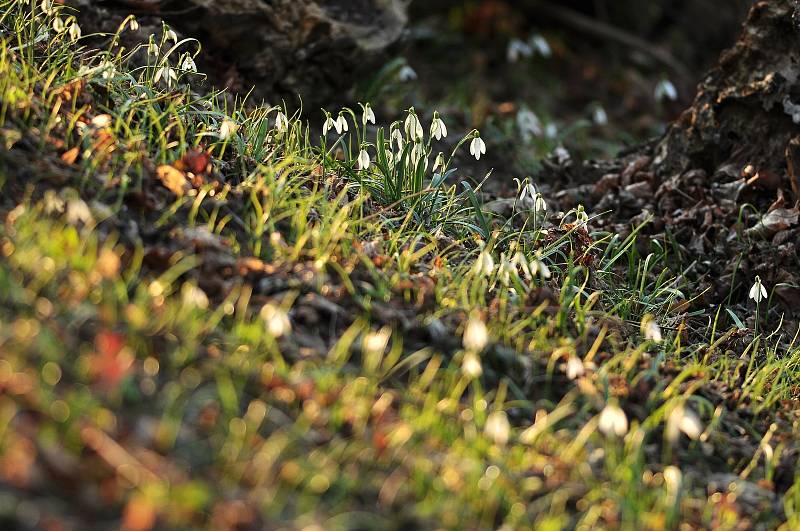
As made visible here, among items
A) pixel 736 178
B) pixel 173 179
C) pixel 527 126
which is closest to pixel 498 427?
pixel 173 179

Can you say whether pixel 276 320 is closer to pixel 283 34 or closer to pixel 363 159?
pixel 363 159

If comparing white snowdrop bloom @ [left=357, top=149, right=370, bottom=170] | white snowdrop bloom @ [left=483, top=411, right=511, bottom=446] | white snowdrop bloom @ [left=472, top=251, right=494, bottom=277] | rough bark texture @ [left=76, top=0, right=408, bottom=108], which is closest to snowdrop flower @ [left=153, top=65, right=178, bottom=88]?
white snowdrop bloom @ [left=357, top=149, right=370, bottom=170]

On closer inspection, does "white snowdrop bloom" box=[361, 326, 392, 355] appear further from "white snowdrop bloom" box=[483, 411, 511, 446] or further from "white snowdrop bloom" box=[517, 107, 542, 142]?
"white snowdrop bloom" box=[517, 107, 542, 142]

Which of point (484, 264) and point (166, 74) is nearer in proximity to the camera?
point (484, 264)

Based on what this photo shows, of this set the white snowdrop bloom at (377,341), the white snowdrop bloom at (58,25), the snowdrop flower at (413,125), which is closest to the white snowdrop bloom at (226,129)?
the snowdrop flower at (413,125)

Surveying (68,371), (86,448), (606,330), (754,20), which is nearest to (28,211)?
(68,371)

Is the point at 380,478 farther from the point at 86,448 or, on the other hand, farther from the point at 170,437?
the point at 86,448
